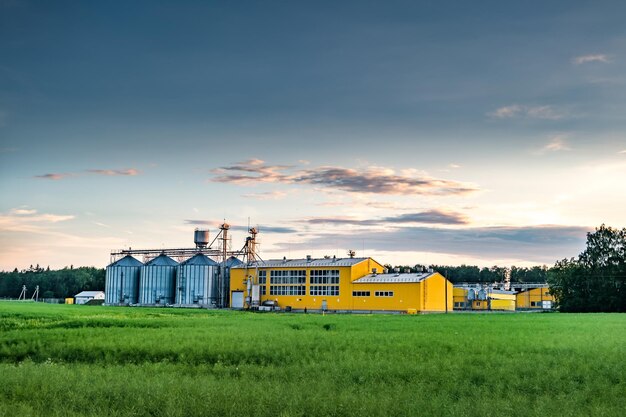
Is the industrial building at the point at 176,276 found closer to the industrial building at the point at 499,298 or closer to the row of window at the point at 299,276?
the row of window at the point at 299,276

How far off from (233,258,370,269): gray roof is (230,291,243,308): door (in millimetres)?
4120

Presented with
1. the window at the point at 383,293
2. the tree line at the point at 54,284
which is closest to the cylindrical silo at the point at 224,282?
the window at the point at 383,293

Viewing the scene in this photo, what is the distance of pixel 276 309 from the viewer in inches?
3895

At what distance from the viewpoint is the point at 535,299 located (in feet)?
424

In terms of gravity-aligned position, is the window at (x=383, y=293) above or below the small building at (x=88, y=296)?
above

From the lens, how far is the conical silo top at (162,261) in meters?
116

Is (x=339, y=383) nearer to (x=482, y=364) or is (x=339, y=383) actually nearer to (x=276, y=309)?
(x=482, y=364)

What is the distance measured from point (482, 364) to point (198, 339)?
51.6ft

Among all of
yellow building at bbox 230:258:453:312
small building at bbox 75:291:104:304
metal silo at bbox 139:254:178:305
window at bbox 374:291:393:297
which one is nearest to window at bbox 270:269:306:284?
yellow building at bbox 230:258:453:312

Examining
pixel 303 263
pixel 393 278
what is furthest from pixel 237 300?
pixel 393 278

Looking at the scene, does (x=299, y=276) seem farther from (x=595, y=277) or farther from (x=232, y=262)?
(x=595, y=277)

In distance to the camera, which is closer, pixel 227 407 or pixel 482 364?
pixel 227 407

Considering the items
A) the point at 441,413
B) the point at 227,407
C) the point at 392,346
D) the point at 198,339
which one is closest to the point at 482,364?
the point at 392,346

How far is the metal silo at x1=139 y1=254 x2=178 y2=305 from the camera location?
374 feet
